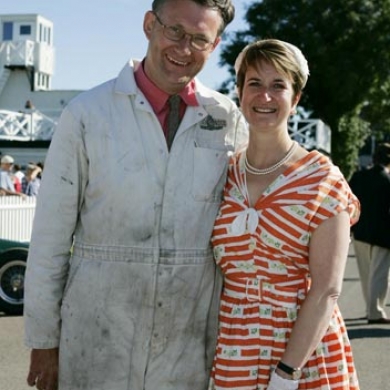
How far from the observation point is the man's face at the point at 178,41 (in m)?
3.08

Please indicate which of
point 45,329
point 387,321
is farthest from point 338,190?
point 387,321

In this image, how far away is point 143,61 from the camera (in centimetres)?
327

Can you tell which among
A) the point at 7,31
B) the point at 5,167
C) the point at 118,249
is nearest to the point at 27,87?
the point at 7,31

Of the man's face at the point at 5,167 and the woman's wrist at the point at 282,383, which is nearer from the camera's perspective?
the woman's wrist at the point at 282,383

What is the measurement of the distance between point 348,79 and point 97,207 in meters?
36.5

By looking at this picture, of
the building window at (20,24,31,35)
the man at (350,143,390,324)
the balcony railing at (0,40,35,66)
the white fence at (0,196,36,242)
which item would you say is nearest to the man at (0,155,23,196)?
the white fence at (0,196,36,242)

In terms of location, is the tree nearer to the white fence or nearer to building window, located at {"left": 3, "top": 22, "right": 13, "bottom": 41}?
building window, located at {"left": 3, "top": 22, "right": 13, "bottom": 41}

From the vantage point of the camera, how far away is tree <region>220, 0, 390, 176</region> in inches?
1535

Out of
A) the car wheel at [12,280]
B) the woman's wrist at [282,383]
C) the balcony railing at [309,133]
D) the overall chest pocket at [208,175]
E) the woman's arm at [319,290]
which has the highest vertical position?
the balcony railing at [309,133]

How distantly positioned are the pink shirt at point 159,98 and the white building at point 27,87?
29657 mm

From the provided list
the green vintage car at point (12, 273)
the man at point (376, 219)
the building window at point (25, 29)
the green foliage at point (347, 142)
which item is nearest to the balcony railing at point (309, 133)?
the green foliage at point (347, 142)

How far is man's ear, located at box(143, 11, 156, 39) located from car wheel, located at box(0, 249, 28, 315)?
6.75 metres

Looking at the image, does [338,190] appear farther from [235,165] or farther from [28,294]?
[28,294]

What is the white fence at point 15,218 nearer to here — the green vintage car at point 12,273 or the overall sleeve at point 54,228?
the green vintage car at point 12,273
